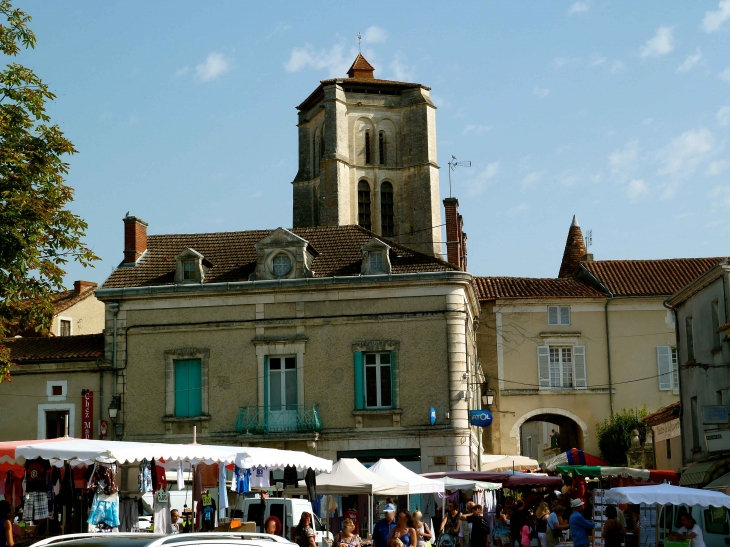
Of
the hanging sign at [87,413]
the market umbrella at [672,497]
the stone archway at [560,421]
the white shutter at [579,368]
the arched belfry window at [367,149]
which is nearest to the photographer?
the market umbrella at [672,497]

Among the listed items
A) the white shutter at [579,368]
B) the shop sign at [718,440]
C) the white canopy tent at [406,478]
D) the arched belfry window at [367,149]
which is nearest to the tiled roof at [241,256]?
the shop sign at [718,440]

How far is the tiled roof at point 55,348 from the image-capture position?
32281 millimetres

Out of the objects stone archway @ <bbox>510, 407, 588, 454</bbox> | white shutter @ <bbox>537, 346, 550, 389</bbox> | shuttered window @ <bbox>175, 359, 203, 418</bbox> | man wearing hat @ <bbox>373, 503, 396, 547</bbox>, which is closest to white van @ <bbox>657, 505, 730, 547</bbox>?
man wearing hat @ <bbox>373, 503, 396, 547</bbox>

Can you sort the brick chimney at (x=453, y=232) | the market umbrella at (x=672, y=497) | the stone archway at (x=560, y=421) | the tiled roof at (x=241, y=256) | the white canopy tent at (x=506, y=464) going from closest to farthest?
1. the market umbrella at (x=672, y=497)
2. the tiled roof at (x=241, y=256)
3. the white canopy tent at (x=506, y=464)
4. the brick chimney at (x=453, y=232)
5. the stone archway at (x=560, y=421)

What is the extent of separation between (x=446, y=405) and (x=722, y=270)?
844cm

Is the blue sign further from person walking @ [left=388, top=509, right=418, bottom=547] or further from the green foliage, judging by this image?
person walking @ [left=388, top=509, right=418, bottom=547]

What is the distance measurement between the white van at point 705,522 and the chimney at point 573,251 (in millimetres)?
28665

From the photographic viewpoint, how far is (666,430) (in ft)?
119

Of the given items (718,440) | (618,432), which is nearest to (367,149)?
(618,432)

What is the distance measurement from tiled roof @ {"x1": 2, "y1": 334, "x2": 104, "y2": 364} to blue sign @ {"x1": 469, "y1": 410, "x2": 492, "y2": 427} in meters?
10.8

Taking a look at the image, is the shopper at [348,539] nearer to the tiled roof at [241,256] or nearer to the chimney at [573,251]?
the tiled roof at [241,256]

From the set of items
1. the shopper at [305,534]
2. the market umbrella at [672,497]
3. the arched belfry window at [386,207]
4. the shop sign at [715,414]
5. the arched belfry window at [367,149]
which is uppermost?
the arched belfry window at [367,149]

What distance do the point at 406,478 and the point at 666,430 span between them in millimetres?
17014

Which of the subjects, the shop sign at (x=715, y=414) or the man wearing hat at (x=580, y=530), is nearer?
the man wearing hat at (x=580, y=530)
